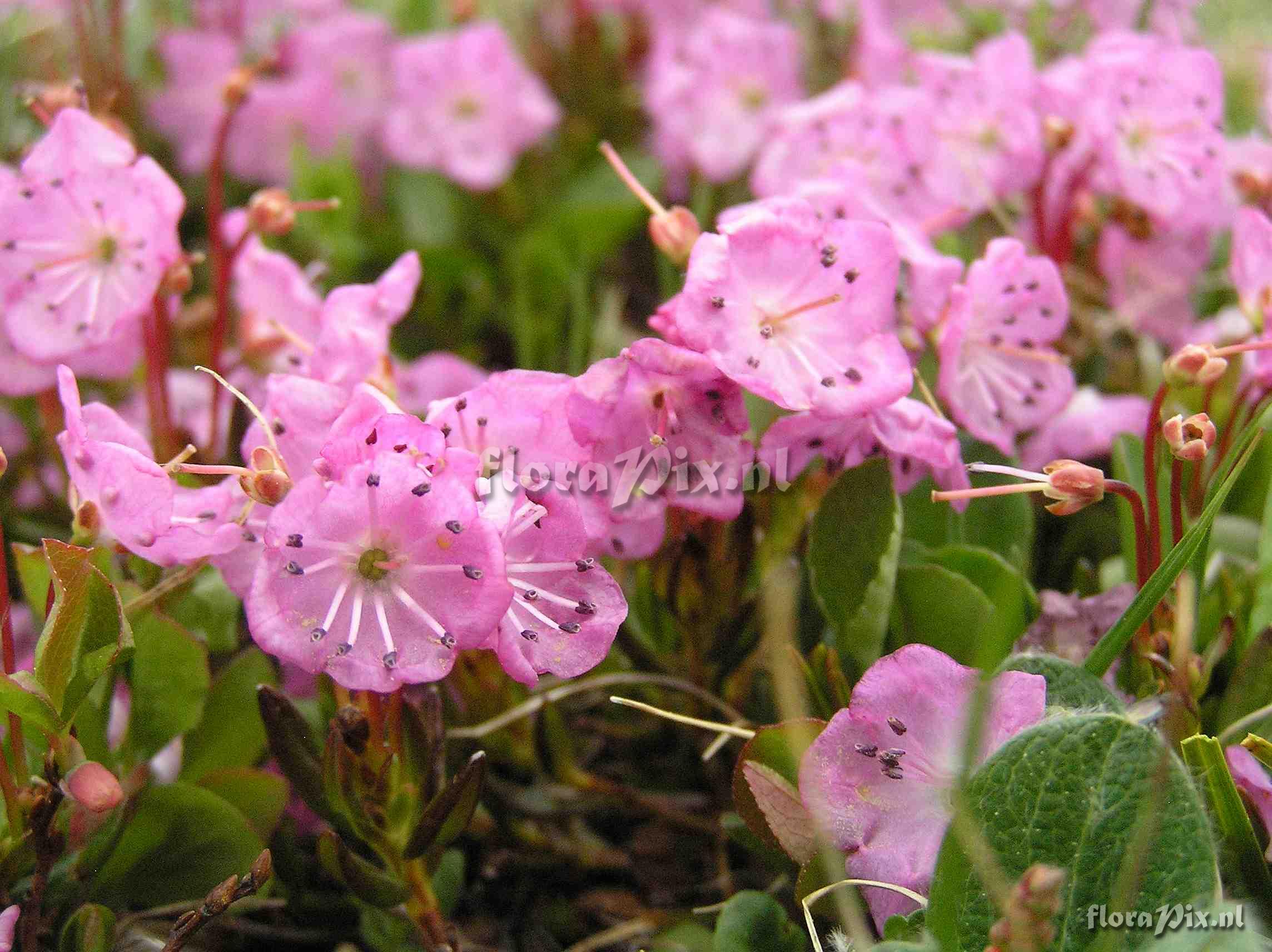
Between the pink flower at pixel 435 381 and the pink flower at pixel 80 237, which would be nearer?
the pink flower at pixel 80 237

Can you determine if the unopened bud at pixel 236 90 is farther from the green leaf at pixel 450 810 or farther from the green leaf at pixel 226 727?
the green leaf at pixel 450 810

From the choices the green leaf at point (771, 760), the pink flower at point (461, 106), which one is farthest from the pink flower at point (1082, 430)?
the pink flower at point (461, 106)

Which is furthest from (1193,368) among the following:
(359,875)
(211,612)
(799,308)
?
(211,612)

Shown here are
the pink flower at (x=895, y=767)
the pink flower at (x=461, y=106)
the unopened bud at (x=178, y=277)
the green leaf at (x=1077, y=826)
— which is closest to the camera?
the green leaf at (x=1077, y=826)

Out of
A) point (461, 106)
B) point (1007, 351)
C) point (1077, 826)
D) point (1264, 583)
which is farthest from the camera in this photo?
point (461, 106)

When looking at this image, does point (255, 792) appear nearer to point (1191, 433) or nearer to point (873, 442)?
point (873, 442)

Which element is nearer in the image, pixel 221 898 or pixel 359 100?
pixel 221 898
